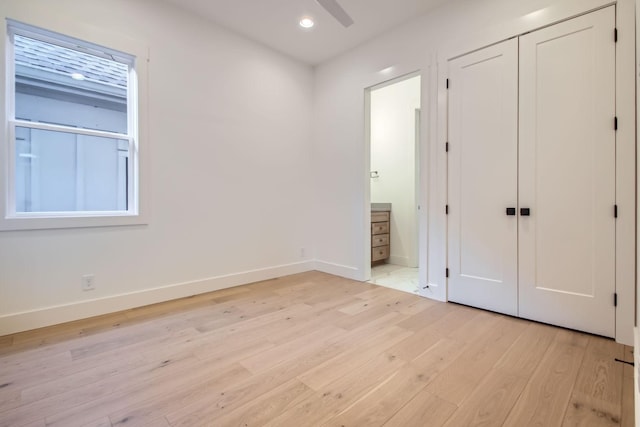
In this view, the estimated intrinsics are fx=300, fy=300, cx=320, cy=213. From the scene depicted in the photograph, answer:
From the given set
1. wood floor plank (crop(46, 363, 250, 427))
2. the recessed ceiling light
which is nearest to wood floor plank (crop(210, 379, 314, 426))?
wood floor plank (crop(46, 363, 250, 427))

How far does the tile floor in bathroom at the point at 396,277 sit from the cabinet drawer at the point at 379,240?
0.35 meters

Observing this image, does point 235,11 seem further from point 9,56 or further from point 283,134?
point 9,56

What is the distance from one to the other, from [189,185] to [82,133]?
94cm

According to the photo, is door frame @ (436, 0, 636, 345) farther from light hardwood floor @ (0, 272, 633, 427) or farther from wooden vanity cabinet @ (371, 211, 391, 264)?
wooden vanity cabinet @ (371, 211, 391, 264)

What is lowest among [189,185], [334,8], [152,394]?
[152,394]

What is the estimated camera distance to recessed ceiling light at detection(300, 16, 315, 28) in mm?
3066

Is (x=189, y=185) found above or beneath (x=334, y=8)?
beneath

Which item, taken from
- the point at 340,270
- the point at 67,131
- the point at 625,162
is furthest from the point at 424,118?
the point at 67,131

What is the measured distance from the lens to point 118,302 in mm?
2613

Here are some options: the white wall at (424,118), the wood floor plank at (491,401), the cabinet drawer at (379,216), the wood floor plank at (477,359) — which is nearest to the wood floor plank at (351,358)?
the wood floor plank at (477,359)

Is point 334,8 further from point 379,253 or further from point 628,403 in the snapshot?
point 379,253

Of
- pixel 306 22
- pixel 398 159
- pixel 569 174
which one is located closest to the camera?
pixel 569 174

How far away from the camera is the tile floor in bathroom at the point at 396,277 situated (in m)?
3.40

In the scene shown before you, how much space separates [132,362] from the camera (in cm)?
179
